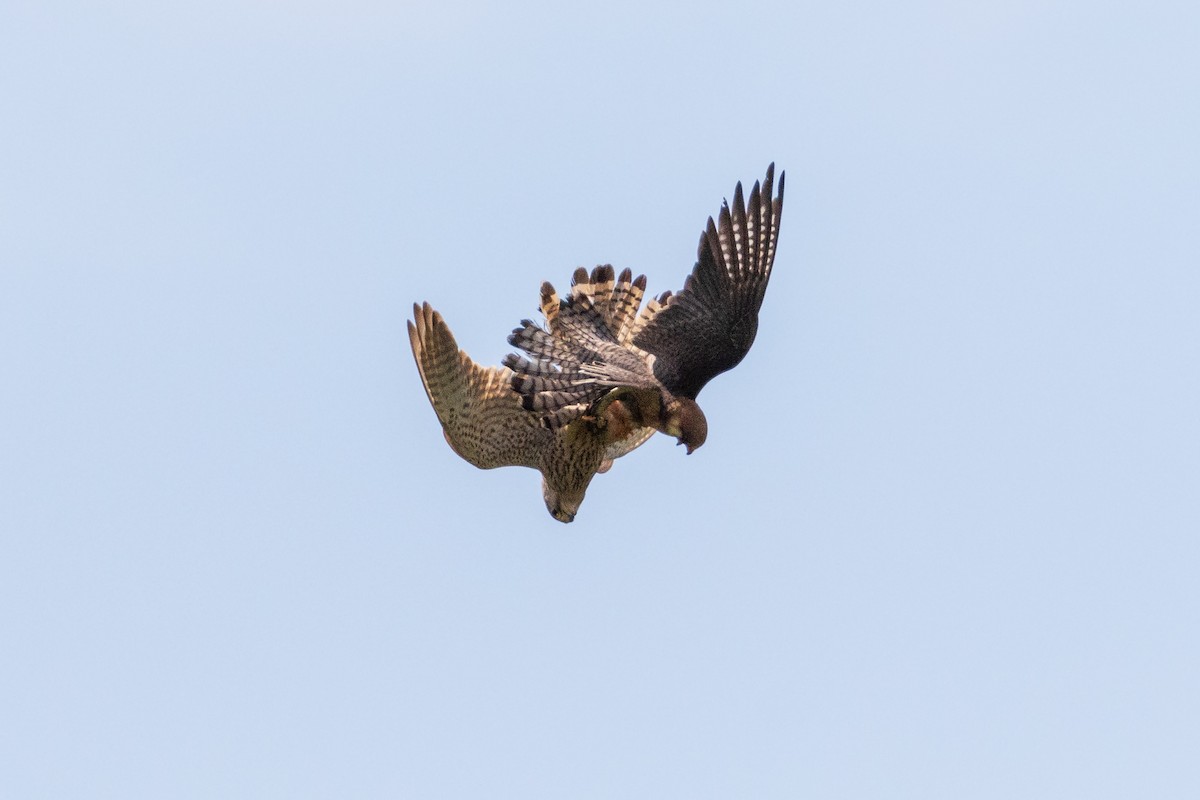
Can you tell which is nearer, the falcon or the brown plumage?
the falcon

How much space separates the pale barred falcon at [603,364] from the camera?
1633 cm

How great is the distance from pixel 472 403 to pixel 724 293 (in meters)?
2.24

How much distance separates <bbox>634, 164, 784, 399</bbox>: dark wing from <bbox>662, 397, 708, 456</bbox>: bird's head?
0.18 metres

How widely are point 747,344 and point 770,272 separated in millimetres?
551

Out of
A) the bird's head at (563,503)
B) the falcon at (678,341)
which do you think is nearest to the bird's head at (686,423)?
the falcon at (678,341)

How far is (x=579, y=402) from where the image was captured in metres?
16.6

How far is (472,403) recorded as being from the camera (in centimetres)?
1741

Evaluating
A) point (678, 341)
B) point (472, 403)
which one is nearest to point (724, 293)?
point (678, 341)

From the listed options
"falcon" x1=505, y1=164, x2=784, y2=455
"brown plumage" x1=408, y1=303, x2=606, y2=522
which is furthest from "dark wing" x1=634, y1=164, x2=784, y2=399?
"brown plumage" x1=408, y1=303, x2=606, y2=522

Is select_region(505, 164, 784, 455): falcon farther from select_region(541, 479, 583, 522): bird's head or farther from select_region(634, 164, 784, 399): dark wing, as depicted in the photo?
select_region(541, 479, 583, 522): bird's head

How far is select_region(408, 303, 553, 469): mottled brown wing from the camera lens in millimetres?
17062

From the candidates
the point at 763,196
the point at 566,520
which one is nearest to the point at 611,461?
the point at 566,520

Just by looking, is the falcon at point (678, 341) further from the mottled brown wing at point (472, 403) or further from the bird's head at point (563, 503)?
the bird's head at point (563, 503)

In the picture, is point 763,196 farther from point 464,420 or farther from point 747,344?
point 464,420
